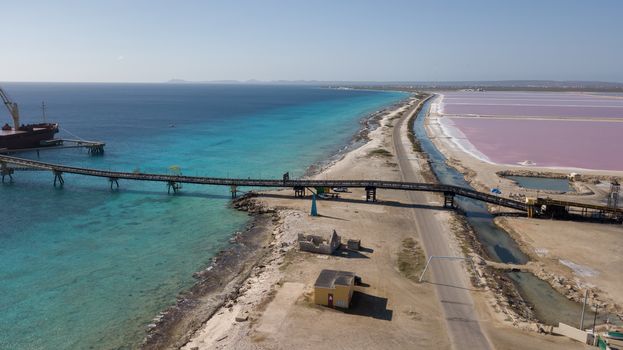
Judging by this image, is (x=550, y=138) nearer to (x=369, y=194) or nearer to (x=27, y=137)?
(x=369, y=194)

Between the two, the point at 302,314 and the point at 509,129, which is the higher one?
the point at 509,129

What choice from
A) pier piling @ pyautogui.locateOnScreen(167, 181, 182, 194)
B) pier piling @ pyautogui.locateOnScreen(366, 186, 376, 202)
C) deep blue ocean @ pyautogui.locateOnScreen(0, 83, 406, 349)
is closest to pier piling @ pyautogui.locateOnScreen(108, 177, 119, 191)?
deep blue ocean @ pyautogui.locateOnScreen(0, 83, 406, 349)

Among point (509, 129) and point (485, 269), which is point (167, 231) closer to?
point (485, 269)

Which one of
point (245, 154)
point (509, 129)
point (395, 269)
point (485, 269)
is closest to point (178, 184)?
point (245, 154)

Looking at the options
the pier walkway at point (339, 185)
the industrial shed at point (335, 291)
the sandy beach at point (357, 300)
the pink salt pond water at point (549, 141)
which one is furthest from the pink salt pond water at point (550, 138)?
the industrial shed at point (335, 291)

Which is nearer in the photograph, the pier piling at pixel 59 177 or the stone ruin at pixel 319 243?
the stone ruin at pixel 319 243

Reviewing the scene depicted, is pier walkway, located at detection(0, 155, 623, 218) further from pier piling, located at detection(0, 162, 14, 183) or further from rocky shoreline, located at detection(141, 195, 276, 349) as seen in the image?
rocky shoreline, located at detection(141, 195, 276, 349)

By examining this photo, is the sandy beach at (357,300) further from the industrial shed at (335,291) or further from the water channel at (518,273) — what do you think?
the water channel at (518,273)
